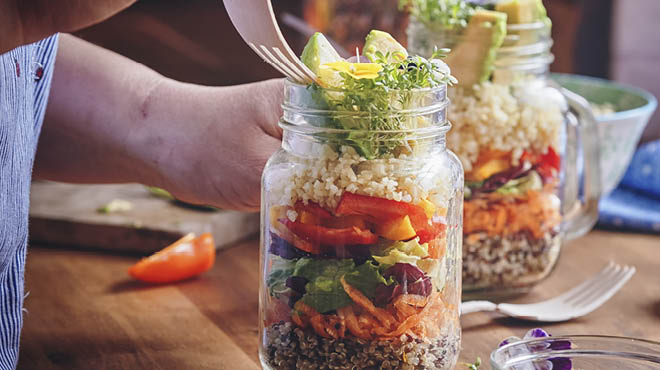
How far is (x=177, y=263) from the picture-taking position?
1161 millimetres

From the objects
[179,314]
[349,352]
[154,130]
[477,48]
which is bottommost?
[179,314]

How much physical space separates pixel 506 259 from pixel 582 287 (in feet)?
0.43

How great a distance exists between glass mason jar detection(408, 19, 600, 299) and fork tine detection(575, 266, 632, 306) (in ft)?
0.19

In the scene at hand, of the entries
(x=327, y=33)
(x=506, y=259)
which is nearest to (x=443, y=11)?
(x=506, y=259)

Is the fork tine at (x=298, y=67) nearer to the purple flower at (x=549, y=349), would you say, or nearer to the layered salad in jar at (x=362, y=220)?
the layered salad in jar at (x=362, y=220)

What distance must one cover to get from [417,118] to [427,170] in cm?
5

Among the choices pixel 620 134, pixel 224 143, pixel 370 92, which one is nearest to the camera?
pixel 370 92

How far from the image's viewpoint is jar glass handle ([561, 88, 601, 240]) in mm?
1201

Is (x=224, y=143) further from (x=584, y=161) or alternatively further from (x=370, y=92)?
(x=584, y=161)

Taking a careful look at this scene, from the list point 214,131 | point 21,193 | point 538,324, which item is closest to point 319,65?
point 214,131

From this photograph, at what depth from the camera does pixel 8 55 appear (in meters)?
0.85

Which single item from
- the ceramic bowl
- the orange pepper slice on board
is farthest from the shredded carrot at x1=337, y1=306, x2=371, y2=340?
the ceramic bowl

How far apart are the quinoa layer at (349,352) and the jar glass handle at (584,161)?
20.5 inches

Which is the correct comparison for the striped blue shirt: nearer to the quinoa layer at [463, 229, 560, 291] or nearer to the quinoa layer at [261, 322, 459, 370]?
the quinoa layer at [261, 322, 459, 370]
